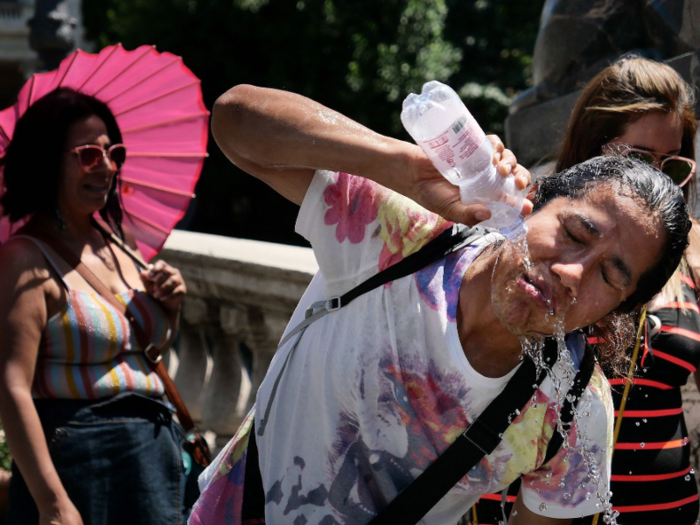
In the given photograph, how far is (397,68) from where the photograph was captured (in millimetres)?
15453

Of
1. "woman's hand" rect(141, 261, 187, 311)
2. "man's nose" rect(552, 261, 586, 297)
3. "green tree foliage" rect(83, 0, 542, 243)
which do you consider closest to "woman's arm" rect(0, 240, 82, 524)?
"woman's hand" rect(141, 261, 187, 311)

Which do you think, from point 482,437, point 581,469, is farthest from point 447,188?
point 581,469

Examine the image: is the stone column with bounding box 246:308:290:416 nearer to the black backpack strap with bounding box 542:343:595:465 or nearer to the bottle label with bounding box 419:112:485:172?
the black backpack strap with bounding box 542:343:595:465

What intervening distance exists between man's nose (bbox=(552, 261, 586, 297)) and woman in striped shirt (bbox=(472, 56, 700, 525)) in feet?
2.27

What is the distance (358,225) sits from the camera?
2.10m

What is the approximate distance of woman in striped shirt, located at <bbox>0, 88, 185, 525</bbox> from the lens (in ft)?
9.04

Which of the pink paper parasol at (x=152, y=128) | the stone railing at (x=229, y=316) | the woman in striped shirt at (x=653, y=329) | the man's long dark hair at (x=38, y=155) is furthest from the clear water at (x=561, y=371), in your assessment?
the pink paper parasol at (x=152, y=128)

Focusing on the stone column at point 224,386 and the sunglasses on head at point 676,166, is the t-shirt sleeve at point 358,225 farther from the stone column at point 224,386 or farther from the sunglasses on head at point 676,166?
the stone column at point 224,386

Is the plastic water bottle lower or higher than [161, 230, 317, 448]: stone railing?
higher

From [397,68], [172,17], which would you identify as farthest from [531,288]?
[172,17]

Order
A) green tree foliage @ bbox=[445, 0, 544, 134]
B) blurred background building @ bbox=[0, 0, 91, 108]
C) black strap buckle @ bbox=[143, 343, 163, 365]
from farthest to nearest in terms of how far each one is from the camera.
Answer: blurred background building @ bbox=[0, 0, 91, 108] → green tree foliage @ bbox=[445, 0, 544, 134] → black strap buckle @ bbox=[143, 343, 163, 365]

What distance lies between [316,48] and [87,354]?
13.6 metres

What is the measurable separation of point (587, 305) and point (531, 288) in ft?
0.58

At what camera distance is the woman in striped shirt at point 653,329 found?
270cm
